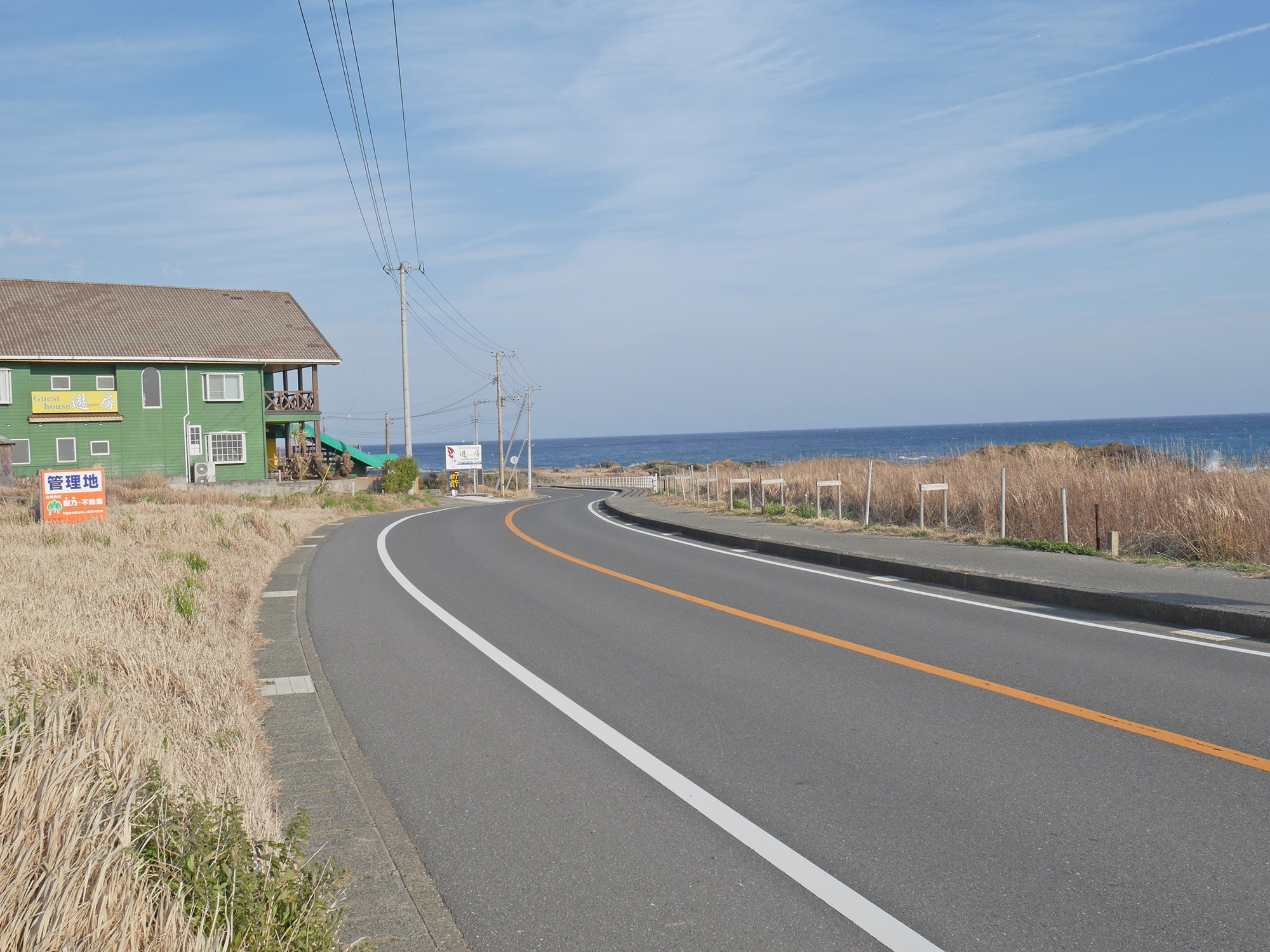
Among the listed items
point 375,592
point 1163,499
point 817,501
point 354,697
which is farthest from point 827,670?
point 817,501

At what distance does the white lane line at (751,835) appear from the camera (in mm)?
3420

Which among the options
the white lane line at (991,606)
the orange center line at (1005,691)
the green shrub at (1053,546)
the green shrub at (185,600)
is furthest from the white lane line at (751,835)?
the green shrub at (1053,546)

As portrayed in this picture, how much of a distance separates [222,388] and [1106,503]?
124 ft

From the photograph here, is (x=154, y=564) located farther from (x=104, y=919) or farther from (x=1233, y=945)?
(x=1233, y=945)

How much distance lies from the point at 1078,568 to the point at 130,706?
1041cm

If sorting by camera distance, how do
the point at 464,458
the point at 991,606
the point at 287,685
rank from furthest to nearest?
the point at 464,458 < the point at 991,606 < the point at 287,685

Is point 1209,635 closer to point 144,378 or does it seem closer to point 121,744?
point 121,744

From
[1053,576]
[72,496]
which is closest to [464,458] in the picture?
[72,496]

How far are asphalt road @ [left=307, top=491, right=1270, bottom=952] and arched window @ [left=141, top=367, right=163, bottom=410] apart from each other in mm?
35560

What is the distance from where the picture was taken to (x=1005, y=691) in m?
6.53

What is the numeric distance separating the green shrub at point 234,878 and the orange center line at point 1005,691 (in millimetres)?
4557

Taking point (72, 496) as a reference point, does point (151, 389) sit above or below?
above

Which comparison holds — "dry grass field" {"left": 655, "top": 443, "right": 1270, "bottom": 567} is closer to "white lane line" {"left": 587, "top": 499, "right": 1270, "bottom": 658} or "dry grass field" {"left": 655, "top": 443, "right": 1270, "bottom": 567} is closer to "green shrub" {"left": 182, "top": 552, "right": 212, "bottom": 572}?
"white lane line" {"left": 587, "top": 499, "right": 1270, "bottom": 658}

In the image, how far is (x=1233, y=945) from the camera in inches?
127
